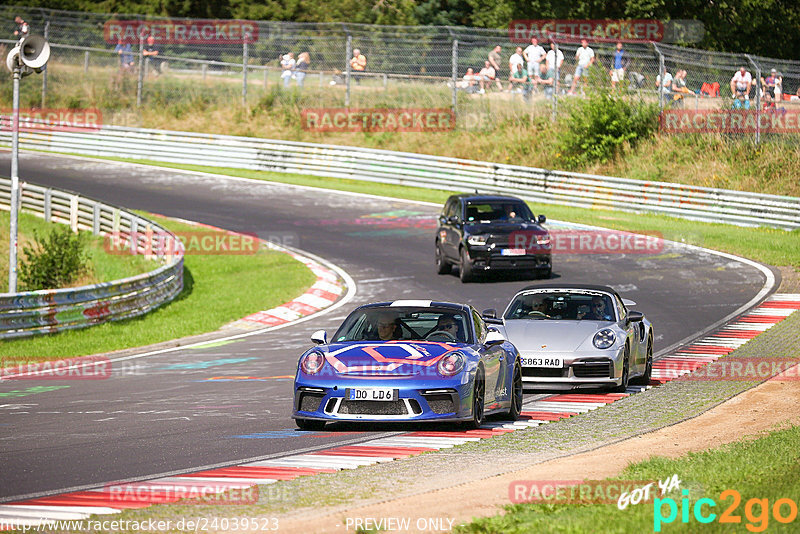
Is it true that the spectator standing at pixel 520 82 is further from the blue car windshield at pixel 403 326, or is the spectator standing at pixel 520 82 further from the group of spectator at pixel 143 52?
the blue car windshield at pixel 403 326

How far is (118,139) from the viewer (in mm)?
43562

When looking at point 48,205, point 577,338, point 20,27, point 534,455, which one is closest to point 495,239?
point 577,338

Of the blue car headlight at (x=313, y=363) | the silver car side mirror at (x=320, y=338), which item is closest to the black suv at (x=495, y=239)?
the silver car side mirror at (x=320, y=338)

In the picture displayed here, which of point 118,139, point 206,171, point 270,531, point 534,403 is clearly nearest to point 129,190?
point 206,171

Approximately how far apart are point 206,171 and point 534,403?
97.0 ft

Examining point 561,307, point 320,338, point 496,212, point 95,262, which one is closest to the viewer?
point 320,338

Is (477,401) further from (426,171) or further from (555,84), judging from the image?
(555,84)

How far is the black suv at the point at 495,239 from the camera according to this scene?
23.7 metres

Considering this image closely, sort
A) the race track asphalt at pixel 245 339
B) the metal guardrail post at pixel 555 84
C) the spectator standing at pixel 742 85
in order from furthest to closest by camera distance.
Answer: the metal guardrail post at pixel 555 84 → the spectator standing at pixel 742 85 → the race track asphalt at pixel 245 339

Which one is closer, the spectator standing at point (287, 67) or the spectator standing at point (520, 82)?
the spectator standing at point (520, 82)

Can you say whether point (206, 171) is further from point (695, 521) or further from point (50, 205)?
point (695, 521)

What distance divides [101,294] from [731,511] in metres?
15.2

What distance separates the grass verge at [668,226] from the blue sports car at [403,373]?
16718 millimetres

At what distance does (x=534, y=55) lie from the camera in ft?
123
